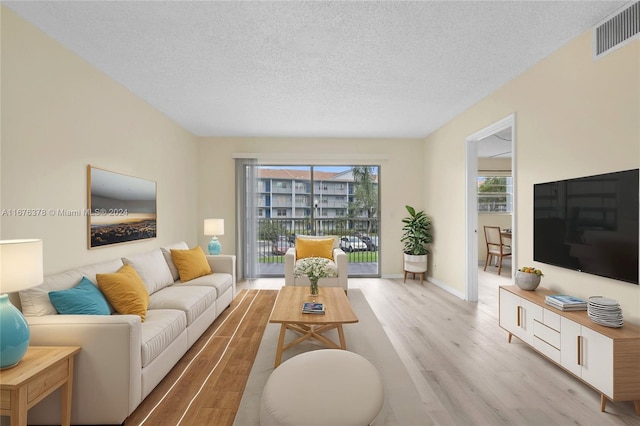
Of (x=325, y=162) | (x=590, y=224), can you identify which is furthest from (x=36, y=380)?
(x=325, y=162)

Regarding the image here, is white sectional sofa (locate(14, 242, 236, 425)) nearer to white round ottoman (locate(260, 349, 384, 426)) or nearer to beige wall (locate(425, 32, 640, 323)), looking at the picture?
white round ottoman (locate(260, 349, 384, 426))

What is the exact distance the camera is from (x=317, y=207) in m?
6.48

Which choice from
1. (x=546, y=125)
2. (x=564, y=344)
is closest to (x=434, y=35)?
(x=546, y=125)

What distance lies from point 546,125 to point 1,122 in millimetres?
4371

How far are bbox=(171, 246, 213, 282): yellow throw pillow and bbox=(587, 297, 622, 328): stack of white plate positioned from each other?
3828mm

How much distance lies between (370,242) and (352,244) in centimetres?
38

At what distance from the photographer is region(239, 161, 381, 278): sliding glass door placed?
6.41 meters

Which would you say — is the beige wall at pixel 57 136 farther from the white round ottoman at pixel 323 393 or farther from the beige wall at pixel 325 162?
the white round ottoman at pixel 323 393

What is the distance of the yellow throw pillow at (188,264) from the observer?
12.8ft

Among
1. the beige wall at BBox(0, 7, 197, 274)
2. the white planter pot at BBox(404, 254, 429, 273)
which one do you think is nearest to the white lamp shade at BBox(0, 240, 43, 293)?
the beige wall at BBox(0, 7, 197, 274)

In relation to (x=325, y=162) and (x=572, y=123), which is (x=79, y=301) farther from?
(x=325, y=162)

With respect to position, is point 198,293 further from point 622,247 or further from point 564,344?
point 622,247

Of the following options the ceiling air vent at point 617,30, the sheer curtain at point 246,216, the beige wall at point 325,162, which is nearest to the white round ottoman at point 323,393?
the ceiling air vent at point 617,30

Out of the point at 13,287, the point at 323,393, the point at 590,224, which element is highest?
the point at 590,224
